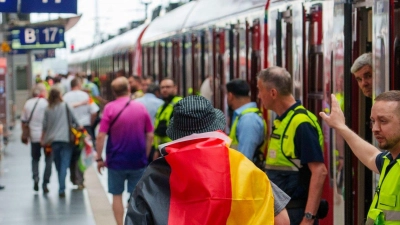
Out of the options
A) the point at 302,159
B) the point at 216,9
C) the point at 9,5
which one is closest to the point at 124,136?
the point at 9,5

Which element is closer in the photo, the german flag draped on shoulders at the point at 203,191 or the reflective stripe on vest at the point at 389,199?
the german flag draped on shoulders at the point at 203,191

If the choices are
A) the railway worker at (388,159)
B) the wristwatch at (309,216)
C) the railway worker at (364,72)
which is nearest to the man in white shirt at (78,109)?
the wristwatch at (309,216)

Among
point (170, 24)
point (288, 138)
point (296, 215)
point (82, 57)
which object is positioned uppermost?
point (170, 24)

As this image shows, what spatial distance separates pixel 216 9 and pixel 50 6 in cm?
229

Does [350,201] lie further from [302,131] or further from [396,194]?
[396,194]

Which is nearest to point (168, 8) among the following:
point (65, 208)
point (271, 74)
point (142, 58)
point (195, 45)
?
point (142, 58)

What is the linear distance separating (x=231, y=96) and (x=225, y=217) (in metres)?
5.25

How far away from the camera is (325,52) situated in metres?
7.74

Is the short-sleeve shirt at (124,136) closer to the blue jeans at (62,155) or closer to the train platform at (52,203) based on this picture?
the train platform at (52,203)

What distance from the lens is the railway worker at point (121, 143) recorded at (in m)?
10.8

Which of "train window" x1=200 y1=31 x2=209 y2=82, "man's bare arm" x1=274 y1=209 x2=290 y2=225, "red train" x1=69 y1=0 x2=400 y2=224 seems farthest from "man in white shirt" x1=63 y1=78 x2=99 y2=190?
"man's bare arm" x1=274 y1=209 x2=290 y2=225

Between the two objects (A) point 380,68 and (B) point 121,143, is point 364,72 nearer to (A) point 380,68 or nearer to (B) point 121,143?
(A) point 380,68

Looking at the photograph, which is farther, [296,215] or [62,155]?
[62,155]

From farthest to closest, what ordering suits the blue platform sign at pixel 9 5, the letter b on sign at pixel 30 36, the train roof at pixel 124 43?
1. the train roof at pixel 124 43
2. the letter b on sign at pixel 30 36
3. the blue platform sign at pixel 9 5
